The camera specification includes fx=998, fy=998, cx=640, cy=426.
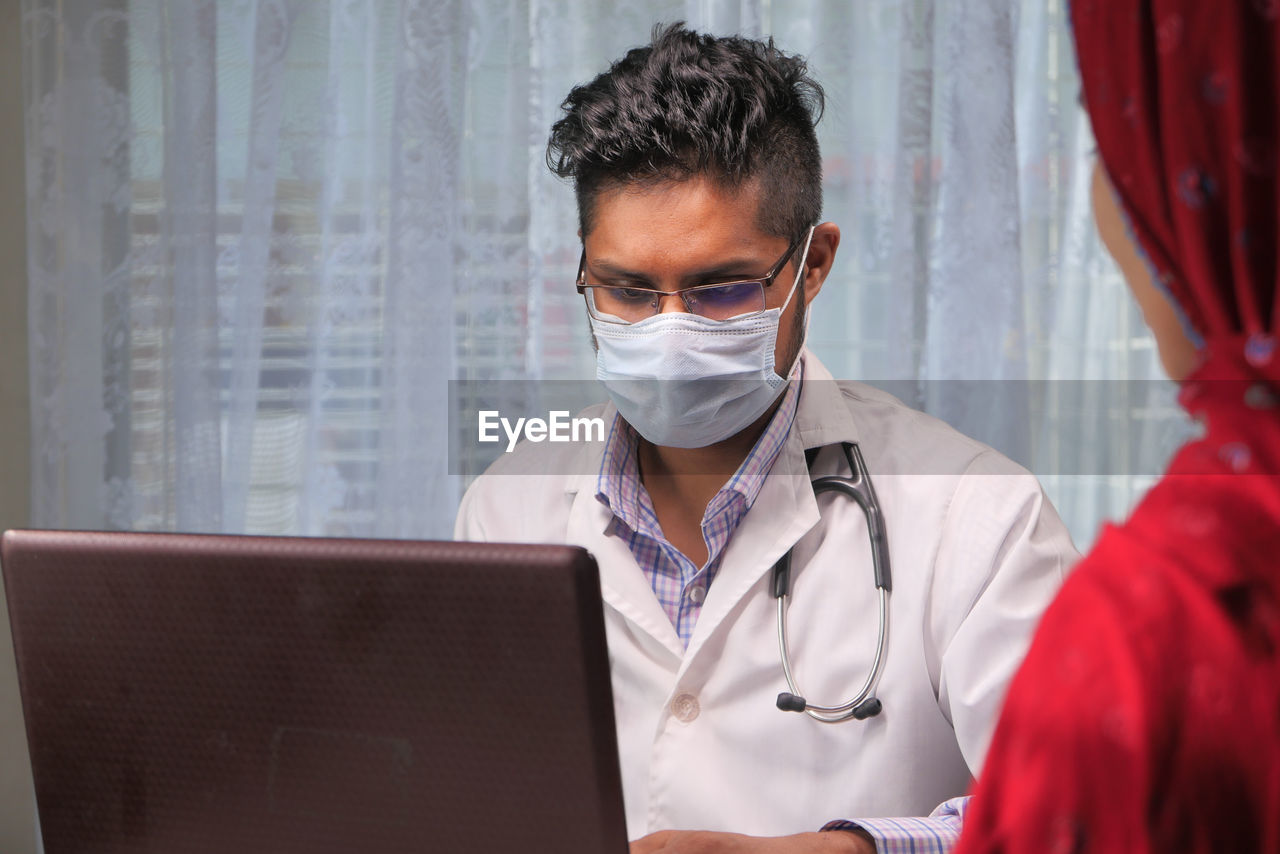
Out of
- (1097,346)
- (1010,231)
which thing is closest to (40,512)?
(1010,231)

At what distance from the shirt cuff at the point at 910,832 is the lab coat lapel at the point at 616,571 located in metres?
0.26

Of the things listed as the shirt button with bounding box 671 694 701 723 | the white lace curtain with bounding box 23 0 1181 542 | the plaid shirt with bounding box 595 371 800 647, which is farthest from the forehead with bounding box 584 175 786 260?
the white lace curtain with bounding box 23 0 1181 542

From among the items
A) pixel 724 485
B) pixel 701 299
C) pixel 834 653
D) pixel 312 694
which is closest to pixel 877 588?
pixel 834 653

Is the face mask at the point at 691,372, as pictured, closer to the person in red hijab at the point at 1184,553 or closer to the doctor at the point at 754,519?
the doctor at the point at 754,519

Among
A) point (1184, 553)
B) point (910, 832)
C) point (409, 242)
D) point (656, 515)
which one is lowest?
point (910, 832)

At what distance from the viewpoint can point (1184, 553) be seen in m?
0.37

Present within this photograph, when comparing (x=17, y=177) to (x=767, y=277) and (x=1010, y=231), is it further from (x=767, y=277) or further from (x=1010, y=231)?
(x=1010, y=231)

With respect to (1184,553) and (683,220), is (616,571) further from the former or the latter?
(1184,553)

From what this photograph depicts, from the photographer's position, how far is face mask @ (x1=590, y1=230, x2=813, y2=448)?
1.08 metres

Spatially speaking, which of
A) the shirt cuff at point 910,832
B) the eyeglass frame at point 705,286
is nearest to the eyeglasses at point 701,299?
the eyeglass frame at point 705,286

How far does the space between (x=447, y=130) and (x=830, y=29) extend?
0.70 m

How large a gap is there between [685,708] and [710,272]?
464 millimetres

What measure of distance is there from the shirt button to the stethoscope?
0.10 meters

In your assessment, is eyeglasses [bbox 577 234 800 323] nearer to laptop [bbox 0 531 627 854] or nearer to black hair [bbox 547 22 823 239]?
black hair [bbox 547 22 823 239]
